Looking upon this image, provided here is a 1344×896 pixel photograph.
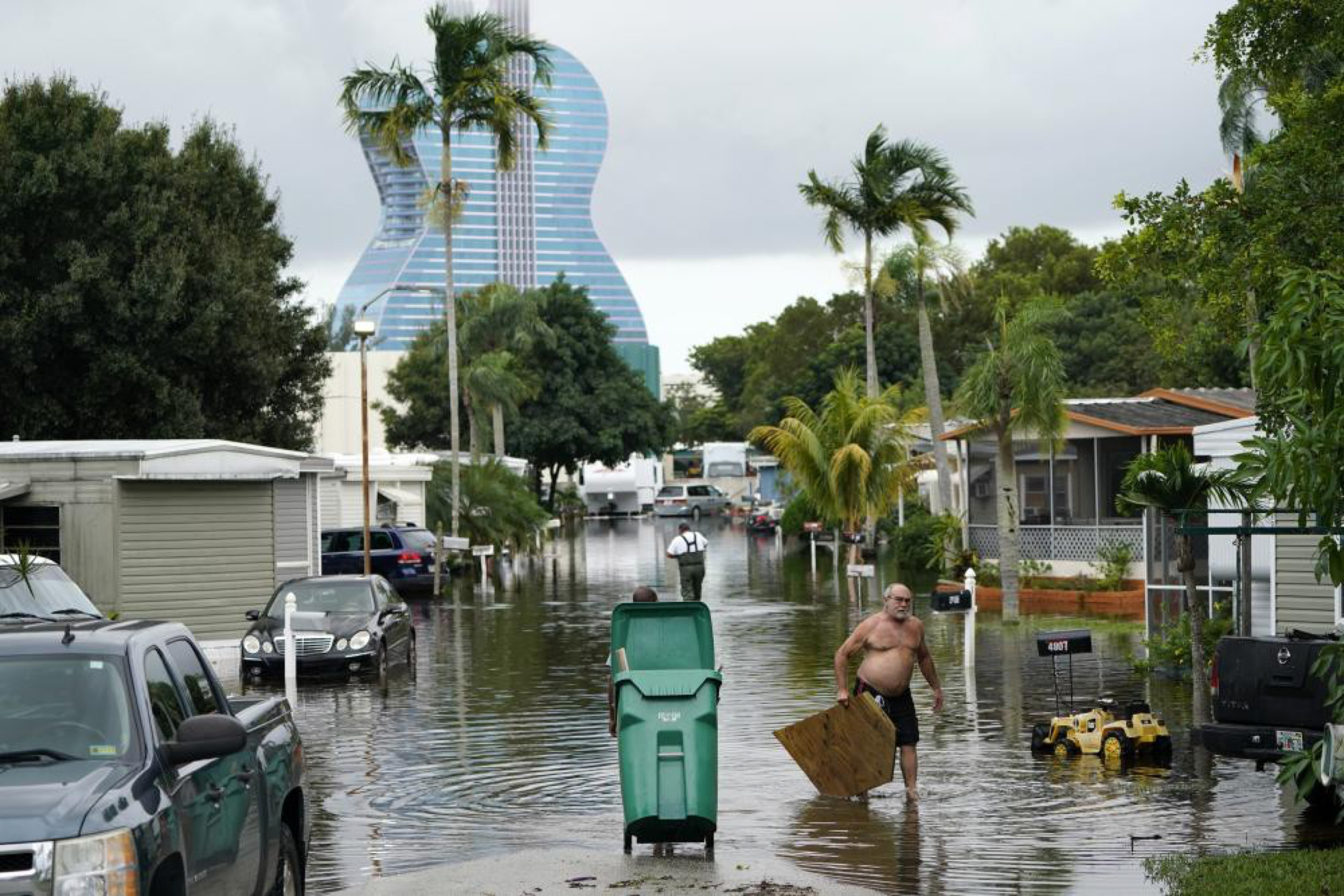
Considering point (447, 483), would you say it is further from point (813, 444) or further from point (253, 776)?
point (253, 776)

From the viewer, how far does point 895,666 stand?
13.8 m

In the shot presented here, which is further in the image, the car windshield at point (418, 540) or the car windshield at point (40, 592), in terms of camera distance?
the car windshield at point (418, 540)

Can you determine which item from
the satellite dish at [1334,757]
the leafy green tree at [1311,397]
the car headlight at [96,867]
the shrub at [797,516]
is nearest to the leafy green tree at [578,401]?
the shrub at [797,516]

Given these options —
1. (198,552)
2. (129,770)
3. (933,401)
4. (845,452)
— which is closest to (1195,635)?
(129,770)

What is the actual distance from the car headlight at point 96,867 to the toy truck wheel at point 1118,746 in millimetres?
10416

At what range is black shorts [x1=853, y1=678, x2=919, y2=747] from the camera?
13727 mm

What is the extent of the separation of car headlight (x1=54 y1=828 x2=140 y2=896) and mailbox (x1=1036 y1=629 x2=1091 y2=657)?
35.5ft

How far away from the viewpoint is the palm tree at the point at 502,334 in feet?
244

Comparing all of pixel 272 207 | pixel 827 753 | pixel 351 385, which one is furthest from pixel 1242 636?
pixel 351 385

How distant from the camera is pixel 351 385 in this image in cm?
11250

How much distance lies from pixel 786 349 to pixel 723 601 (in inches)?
3386

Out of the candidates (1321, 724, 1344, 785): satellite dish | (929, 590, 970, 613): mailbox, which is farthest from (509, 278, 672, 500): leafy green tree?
(1321, 724, 1344, 785): satellite dish

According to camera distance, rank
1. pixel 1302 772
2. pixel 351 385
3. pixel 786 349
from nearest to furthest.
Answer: pixel 1302 772 → pixel 351 385 → pixel 786 349

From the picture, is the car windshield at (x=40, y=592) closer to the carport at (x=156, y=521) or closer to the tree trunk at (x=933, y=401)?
the carport at (x=156, y=521)
